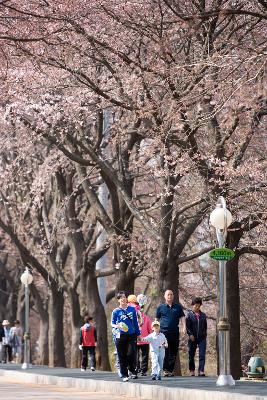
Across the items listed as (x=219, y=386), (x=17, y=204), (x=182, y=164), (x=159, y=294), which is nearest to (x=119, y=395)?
(x=219, y=386)

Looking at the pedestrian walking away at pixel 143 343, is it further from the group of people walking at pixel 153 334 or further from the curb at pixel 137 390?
the curb at pixel 137 390

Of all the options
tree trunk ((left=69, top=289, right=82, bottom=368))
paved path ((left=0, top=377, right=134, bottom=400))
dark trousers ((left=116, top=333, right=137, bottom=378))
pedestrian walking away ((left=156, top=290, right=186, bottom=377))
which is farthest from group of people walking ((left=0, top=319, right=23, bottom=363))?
dark trousers ((left=116, top=333, right=137, bottom=378))

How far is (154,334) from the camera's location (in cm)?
2419

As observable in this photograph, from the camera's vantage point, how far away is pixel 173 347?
2556 centimetres

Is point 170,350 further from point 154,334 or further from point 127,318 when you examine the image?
point 127,318

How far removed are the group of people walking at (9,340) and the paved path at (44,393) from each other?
65.9ft

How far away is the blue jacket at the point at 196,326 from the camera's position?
85.5 feet

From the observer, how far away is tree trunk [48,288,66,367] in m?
42.1

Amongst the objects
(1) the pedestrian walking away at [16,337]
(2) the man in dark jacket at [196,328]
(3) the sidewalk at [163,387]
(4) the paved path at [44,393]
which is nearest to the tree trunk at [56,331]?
(1) the pedestrian walking away at [16,337]

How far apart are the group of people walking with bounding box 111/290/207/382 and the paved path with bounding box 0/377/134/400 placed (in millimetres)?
1060

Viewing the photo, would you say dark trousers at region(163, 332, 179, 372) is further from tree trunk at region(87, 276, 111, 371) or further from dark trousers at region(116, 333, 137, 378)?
tree trunk at region(87, 276, 111, 371)

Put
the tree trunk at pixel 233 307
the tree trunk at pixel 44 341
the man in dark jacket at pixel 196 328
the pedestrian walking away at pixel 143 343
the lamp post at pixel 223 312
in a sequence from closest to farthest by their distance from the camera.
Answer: the lamp post at pixel 223 312
the man in dark jacket at pixel 196 328
the pedestrian walking away at pixel 143 343
the tree trunk at pixel 233 307
the tree trunk at pixel 44 341

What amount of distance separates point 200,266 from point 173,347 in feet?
67.5

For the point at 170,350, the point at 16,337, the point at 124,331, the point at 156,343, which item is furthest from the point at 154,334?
the point at 16,337
